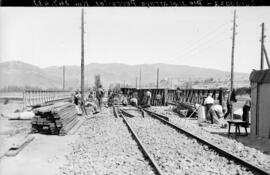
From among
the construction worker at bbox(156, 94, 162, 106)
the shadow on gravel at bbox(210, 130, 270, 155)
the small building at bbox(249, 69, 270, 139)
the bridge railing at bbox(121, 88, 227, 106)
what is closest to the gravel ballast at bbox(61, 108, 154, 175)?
the shadow on gravel at bbox(210, 130, 270, 155)

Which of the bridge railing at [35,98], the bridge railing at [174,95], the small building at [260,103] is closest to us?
the small building at [260,103]

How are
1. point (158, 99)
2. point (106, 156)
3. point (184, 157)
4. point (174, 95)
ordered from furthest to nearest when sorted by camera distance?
point (174, 95) → point (158, 99) → point (106, 156) → point (184, 157)

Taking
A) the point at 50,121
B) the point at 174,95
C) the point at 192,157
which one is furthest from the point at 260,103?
the point at 174,95

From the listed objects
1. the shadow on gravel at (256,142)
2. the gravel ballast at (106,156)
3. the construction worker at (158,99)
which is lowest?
the shadow on gravel at (256,142)

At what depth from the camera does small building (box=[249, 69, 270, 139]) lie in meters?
14.0

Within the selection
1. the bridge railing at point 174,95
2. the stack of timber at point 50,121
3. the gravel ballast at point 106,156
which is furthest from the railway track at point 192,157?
the bridge railing at point 174,95

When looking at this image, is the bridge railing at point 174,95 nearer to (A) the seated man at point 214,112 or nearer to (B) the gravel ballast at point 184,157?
(A) the seated man at point 214,112

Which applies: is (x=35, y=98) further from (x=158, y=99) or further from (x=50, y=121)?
(x=50, y=121)

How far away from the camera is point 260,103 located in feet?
48.5

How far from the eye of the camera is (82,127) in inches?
712

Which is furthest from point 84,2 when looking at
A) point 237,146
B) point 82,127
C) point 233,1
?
point 82,127

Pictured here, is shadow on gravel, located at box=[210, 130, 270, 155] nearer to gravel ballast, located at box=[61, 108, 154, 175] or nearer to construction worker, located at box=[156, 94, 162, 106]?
gravel ballast, located at box=[61, 108, 154, 175]

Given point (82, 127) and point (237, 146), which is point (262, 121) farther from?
point (82, 127)

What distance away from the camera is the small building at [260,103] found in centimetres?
1403
